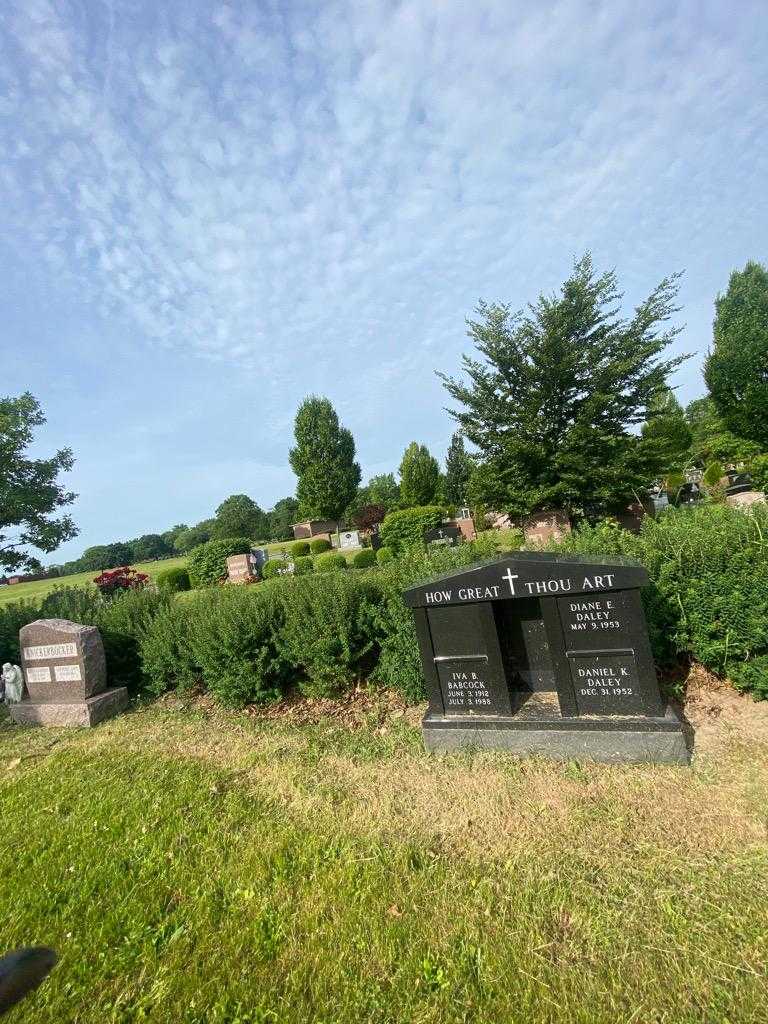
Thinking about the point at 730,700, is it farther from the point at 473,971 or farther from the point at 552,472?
the point at 552,472

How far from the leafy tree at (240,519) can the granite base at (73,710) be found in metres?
71.9

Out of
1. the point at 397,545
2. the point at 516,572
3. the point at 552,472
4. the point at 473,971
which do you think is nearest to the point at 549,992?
the point at 473,971

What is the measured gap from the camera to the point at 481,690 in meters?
3.98

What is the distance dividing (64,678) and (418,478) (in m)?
38.4

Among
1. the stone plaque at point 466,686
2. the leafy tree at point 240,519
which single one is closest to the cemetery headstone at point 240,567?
the stone plaque at point 466,686

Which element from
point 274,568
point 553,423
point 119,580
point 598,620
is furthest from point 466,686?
point 274,568

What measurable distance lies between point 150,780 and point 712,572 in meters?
5.53

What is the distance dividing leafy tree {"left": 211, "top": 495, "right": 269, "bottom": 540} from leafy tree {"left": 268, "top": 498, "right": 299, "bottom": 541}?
5.08ft

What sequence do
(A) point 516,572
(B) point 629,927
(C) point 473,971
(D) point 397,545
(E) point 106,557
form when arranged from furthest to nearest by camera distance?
(E) point 106,557, (D) point 397,545, (A) point 516,572, (B) point 629,927, (C) point 473,971

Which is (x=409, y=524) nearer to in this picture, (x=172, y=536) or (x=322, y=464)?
(x=322, y=464)

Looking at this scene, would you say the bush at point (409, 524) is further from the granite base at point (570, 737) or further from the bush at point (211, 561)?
the granite base at point (570, 737)

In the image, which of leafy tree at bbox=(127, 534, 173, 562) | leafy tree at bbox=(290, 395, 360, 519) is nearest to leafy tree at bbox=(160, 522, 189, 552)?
leafy tree at bbox=(127, 534, 173, 562)

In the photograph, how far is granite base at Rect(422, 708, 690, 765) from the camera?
3377mm

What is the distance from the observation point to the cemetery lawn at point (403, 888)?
1.90 m
